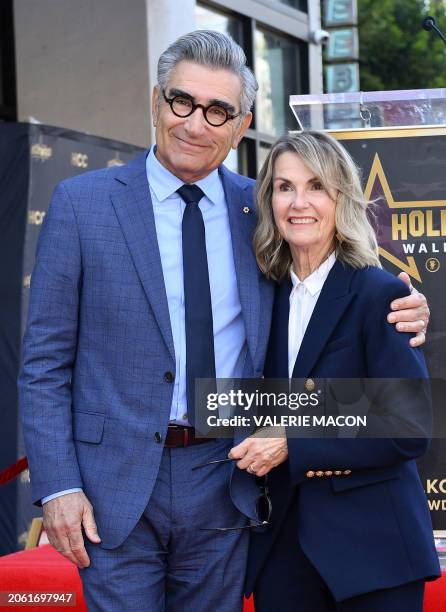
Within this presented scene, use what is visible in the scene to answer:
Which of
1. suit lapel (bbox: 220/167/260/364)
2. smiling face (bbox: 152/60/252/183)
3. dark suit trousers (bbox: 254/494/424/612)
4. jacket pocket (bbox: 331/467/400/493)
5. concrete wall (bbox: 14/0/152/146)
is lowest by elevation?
dark suit trousers (bbox: 254/494/424/612)

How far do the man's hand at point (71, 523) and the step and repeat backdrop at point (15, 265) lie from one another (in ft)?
10.4

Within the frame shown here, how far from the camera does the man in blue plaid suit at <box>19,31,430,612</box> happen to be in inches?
101

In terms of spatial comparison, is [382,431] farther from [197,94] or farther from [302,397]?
[197,94]

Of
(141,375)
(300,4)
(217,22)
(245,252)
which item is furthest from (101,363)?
(300,4)

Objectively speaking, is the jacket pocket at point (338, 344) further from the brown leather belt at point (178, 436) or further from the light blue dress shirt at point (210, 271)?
the brown leather belt at point (178, 436)

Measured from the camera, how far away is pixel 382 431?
7.83 ft

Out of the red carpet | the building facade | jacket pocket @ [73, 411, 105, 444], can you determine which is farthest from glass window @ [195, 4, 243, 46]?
jacket pocket @ [73, 411, 105, 444]

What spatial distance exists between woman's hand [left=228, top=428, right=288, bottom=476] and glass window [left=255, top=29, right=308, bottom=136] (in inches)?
307

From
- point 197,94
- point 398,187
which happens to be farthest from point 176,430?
point 398,187

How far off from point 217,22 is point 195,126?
22.9 feet

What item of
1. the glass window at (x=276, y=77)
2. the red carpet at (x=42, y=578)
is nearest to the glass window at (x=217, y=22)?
the glass window at (x=276, y=77)

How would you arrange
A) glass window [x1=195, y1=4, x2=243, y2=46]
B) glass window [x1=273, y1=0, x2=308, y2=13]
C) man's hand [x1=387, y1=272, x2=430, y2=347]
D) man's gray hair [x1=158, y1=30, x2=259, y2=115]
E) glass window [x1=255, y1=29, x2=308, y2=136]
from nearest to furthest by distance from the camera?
man's hand [x1=387, y1=272, x2=430, y2=347] < man's gray hair [x1=158, y1=30, x2=259, y2=115] < glass window [x1=195, y1=4, x2=243, y2=46] < glass window [x1=255, y1=29, x2=308, y2=136] < glass window [x1=273, y1=0, x2=308, y2=13]

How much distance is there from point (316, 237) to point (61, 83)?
18.0 ft

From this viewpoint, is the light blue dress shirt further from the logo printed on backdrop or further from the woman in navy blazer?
→ the logo printed on backdrop
